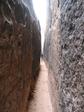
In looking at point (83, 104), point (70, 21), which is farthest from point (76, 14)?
point (83, 104)

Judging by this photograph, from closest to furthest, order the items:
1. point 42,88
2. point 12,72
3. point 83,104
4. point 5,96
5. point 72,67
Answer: point 83,104, point 72,67, point 5,96, point 12,72, point 42,88

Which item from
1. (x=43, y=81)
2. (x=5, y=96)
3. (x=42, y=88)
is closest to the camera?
(x=5, y=96)

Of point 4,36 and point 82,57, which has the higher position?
point 4,36

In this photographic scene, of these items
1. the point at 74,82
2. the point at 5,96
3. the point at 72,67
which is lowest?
the point at 5,96

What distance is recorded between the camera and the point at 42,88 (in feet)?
14.1

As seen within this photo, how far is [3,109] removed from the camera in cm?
141

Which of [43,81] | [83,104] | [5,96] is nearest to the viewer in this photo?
[83,104]

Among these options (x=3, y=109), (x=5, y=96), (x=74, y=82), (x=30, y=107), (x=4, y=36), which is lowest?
(x=30, y=107)

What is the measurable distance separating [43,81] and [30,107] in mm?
1882

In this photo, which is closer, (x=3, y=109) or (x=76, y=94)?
(x=76, y=94)

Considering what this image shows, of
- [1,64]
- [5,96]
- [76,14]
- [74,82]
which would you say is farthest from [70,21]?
[5,96]

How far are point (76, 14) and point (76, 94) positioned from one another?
0.64m

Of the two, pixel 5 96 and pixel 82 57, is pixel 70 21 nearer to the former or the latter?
pixel 82 57

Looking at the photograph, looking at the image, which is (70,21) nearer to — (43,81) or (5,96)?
(5,96)
